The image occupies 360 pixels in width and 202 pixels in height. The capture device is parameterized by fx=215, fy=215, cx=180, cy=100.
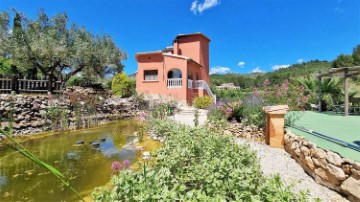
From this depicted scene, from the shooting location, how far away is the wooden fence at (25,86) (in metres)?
12.2

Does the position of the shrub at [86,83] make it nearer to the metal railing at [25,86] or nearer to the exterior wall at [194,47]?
the metal railing at [25,86]

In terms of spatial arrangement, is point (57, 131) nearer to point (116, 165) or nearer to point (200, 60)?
point (116, 165)

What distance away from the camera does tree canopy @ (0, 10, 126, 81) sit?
15547 millimetres

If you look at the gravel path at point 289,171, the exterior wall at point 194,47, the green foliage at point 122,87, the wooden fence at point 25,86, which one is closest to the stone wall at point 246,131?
the gravel path at point 289,171

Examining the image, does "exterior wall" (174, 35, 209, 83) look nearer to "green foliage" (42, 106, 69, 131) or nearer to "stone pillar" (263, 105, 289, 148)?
"green foliage" (42, 106, 69, 131)

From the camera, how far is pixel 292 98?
9547 millimetres

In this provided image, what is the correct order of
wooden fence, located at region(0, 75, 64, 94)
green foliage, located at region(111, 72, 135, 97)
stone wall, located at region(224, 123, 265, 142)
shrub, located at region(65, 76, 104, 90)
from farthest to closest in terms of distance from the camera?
shrub, located at region(65, 76, 104, 90) → green foliage, located at region(111, 72, 135, 97) → wooden fence, located at region(0, 75, 64, 94) → stone wall, located at region(224, 123, 265, 142)

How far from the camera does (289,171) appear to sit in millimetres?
4332

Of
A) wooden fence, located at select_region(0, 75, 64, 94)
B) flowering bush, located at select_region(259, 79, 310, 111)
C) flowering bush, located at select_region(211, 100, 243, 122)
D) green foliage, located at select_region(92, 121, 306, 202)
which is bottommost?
green foliage, located at select_region(92, 121, 306, 202)

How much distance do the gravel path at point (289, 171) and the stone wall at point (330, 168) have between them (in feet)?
0.36

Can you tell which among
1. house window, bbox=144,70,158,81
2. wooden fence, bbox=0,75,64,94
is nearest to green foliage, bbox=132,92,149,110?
house window, bbox=144,70,158,81

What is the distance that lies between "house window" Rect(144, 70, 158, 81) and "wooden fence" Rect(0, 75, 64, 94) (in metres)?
8.11

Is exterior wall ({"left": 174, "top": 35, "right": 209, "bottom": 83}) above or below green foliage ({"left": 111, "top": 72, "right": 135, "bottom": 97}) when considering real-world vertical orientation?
above

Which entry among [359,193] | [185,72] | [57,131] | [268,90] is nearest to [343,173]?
[359,193]
